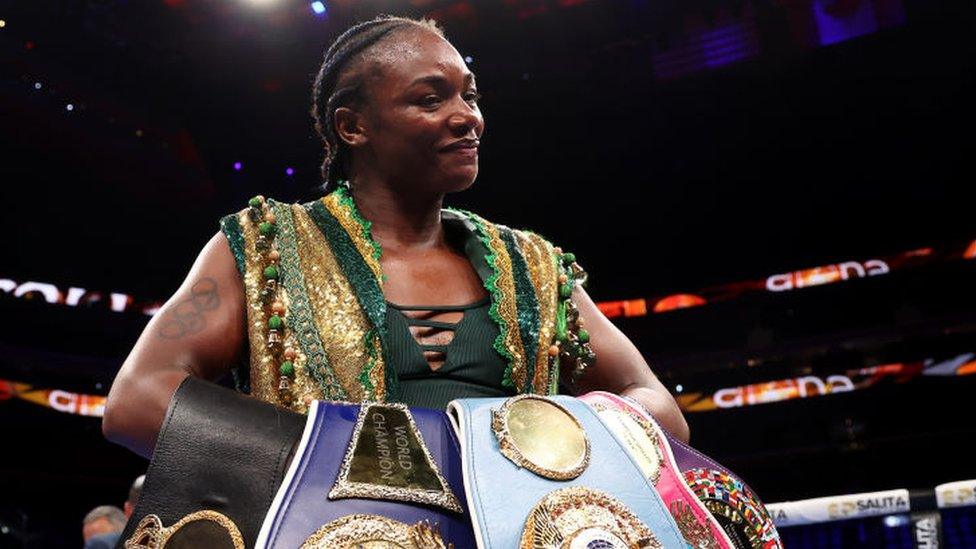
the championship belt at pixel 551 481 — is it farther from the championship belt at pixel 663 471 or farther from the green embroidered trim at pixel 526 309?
the green embroidered trim at pixel 526 309

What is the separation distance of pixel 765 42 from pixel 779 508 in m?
5.06

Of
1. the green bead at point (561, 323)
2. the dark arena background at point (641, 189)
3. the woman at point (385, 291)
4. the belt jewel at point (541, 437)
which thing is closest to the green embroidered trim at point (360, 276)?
the woman at point (385, 291)

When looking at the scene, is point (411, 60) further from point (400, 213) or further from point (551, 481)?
point (551, 481)

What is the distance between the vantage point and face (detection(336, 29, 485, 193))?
1.44 metres

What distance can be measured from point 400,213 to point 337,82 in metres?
A: 0.25

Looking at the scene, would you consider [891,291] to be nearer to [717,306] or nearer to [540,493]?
[717,306]

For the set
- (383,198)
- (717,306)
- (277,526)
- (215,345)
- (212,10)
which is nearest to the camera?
(277,526)

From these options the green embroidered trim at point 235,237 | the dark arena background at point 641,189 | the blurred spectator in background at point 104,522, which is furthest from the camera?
the dark arena background at point 641,189

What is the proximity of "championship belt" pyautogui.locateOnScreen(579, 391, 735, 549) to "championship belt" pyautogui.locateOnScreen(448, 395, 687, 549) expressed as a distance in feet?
0.13

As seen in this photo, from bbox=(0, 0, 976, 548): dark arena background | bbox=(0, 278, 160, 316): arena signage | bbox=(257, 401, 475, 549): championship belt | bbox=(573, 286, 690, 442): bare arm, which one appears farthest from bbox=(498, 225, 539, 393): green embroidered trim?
bbox=(0, 278, 160, 316): arena signage

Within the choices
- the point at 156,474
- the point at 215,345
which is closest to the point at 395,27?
the point at 215,345

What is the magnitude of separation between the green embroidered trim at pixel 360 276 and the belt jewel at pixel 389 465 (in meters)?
0.33

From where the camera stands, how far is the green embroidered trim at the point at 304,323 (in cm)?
125

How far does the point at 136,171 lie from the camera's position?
740cm
